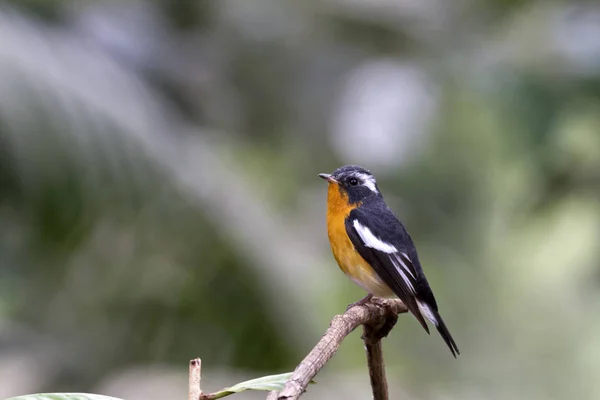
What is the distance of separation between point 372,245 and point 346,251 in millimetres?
130

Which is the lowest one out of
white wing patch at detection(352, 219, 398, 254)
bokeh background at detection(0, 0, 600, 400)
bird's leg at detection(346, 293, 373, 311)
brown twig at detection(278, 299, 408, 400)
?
brown twig at detection(278, 299, 408, 400)

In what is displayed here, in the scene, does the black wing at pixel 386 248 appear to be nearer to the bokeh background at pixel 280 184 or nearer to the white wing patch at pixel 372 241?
the white wing patch at pixel 372 241

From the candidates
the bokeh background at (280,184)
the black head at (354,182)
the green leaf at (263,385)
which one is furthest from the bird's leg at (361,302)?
the bokeh background at (280,184)

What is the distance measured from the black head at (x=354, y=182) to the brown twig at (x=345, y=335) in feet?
2.07

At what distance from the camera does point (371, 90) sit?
7.61m

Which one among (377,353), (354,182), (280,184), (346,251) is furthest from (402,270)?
(280,184)

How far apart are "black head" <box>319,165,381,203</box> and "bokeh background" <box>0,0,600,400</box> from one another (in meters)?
1.37

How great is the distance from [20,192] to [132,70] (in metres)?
2.45

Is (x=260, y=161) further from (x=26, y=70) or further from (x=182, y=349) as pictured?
(x=26, y=70)

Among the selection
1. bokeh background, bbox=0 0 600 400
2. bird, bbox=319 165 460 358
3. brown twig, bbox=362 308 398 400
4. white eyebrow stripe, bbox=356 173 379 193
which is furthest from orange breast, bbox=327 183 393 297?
bokeh background, bbox=0 0 600 400

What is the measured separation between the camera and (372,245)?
3.08m

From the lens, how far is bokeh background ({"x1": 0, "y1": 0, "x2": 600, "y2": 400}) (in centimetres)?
436

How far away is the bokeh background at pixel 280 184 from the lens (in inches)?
172

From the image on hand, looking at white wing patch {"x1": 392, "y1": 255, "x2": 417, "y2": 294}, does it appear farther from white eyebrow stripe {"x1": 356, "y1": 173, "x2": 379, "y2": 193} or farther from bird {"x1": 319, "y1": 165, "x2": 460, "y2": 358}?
white eyebrow stripe {"x1": 356, "y1": 173, "x2": 379, "y2": 193}
